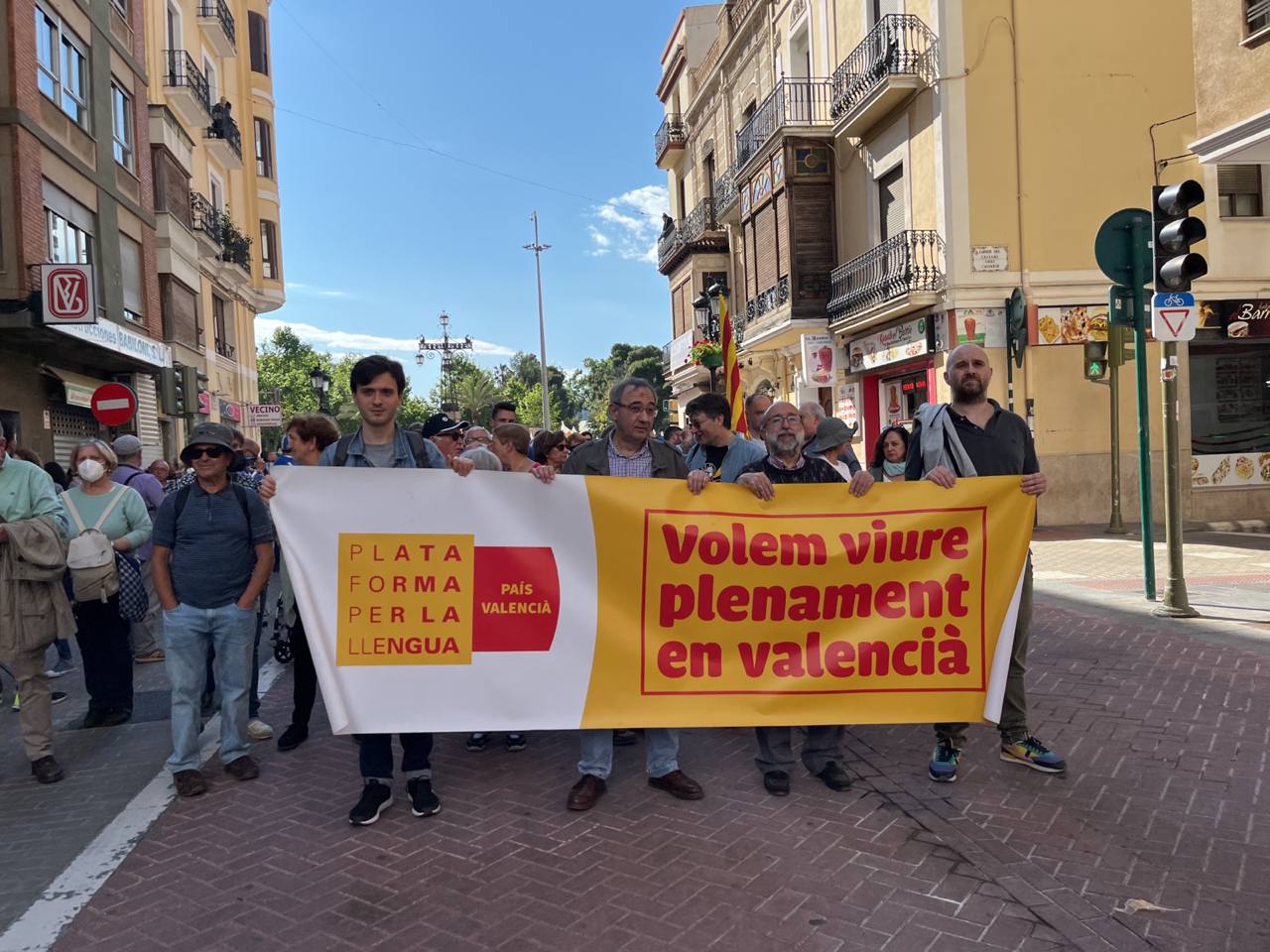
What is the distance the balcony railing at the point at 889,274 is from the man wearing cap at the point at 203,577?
14.4m

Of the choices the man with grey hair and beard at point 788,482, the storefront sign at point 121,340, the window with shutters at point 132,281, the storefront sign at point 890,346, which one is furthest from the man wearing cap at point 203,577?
the window with shutters at point 132,281

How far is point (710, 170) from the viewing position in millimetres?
32188

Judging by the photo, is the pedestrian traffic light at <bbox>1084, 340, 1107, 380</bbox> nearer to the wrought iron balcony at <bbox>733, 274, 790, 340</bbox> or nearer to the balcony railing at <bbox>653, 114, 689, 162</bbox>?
the wrought iron balcony at <bbox>733, 274, 790, 340</bbox>

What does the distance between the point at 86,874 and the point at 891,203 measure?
61.3 ft

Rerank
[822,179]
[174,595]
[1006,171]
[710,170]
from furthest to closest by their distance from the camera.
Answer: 1. [710,170]
2. [822,179]
3. [1006,171]
4. [174,595]

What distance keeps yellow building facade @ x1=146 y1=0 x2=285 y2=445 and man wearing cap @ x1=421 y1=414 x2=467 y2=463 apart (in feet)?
50.8

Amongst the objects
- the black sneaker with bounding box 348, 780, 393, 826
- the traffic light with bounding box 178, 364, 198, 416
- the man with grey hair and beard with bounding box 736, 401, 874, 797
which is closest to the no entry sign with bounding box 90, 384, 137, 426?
the traffic light with bounding box 178, 364, 198, 416

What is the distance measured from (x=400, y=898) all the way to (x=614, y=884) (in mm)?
797

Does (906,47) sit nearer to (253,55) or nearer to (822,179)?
(822,179)

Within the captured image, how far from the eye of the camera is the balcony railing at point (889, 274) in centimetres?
1697

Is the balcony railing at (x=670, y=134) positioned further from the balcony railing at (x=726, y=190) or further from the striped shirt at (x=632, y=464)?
the striped shirt at (x=632, y=464)

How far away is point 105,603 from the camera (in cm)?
592

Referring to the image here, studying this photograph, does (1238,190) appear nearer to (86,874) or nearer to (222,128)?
(86,874)

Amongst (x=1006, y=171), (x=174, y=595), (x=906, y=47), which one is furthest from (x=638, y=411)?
(x=906, y=47)
